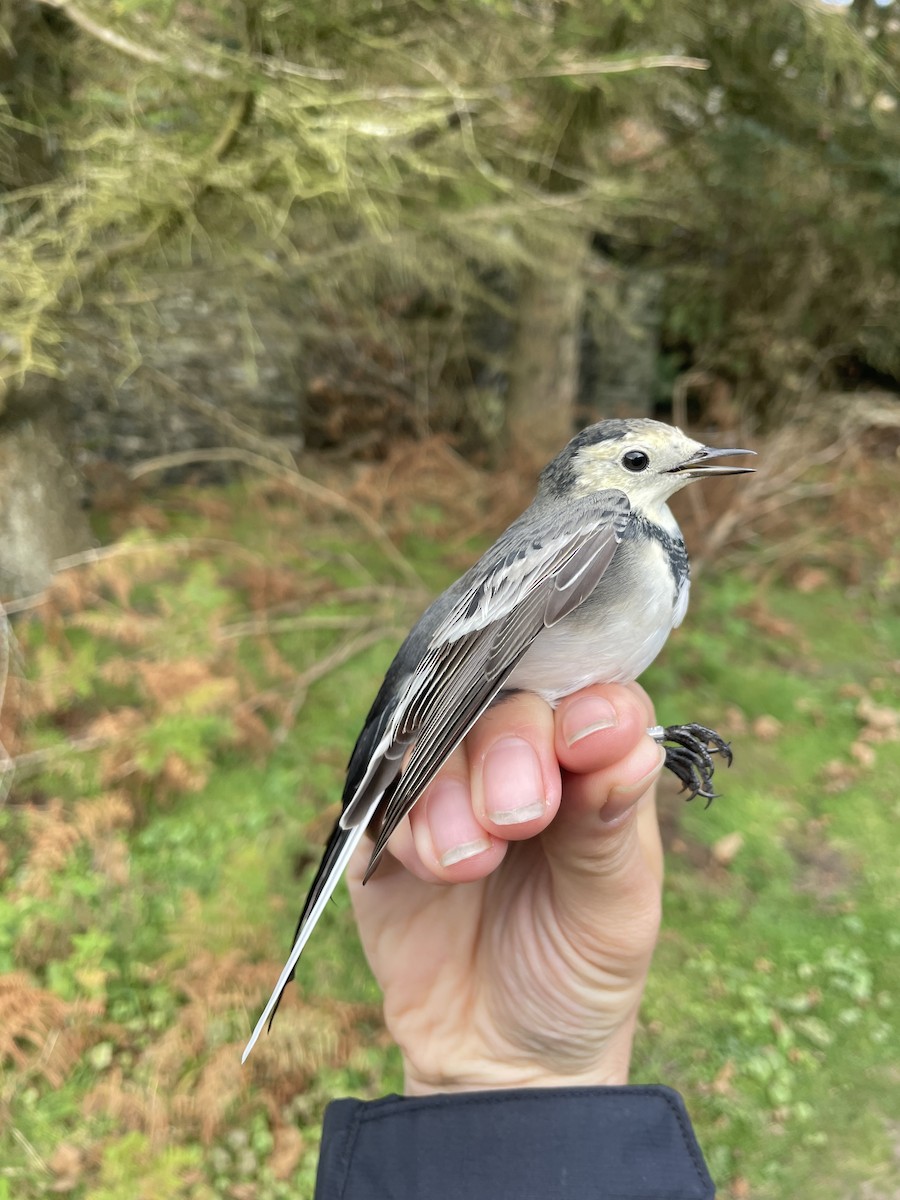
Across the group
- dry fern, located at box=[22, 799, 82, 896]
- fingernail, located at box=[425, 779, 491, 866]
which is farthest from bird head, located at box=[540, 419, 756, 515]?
dry fern, located at box=[22, 799, 82, 896]

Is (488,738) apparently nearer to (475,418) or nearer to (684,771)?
(684,771)

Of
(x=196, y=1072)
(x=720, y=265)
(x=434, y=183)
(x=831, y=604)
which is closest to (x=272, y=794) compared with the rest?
(x=196, y=1072)

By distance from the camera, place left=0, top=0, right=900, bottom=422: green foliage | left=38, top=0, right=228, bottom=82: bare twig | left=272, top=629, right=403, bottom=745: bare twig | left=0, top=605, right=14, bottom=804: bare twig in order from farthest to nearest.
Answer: left=272, top=629, right=403, bottom=745: bare twig < left=0, top=605, right=14, bottom=804: bare twig < left=0, top=0, right=900, bottom=422: green foliage < left=38, top=0, right=228, bottom=82: bare twig

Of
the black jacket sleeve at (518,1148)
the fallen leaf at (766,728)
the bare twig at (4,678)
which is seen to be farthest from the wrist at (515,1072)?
the fallen leaf at (766,728)

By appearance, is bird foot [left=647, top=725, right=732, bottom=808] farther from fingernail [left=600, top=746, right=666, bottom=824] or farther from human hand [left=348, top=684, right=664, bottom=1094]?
fingernail [left=600, top=746, right=666, bottom=824]

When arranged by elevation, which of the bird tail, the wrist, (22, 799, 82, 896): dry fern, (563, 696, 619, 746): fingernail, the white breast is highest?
the white breast

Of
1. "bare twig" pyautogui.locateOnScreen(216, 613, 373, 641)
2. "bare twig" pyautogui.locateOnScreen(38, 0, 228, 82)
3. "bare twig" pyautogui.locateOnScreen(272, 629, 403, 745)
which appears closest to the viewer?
"bare twig" pyautogui.locateOnScreen(38, 0, 228, 82)

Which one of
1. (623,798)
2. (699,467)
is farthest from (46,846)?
(699,467)
